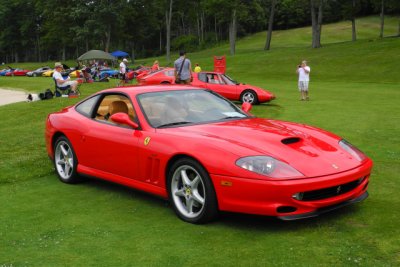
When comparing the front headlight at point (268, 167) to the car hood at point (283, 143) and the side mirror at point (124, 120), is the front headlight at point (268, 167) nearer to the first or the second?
the car hood at point (283, 143)

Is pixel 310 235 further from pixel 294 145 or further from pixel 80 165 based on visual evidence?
pixel 80 165

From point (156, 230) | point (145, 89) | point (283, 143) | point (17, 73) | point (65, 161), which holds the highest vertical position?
point (145, 89)

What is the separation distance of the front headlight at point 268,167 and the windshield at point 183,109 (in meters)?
1.23

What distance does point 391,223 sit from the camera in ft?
14.9

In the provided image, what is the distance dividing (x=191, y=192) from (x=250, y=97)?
13220 mm

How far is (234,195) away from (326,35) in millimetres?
80264

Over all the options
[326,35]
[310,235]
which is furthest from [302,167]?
[326,35]

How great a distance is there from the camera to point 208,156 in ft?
15.2

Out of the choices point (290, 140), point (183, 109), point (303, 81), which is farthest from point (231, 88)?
point (290, 140)

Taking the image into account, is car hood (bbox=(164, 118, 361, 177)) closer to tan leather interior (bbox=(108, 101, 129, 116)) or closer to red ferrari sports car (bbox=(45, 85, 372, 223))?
red ferrari sports car (bbox=(45, 85, 372, 223))

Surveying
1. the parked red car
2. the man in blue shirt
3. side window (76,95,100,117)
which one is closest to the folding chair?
the man in blue shirt

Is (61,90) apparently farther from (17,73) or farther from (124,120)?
(17,73)

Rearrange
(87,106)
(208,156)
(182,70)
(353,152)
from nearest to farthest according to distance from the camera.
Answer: (208,156) < (353,152) < (87,106) < (182,70)

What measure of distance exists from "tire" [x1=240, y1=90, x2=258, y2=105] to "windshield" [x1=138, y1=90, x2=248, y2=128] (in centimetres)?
1162
